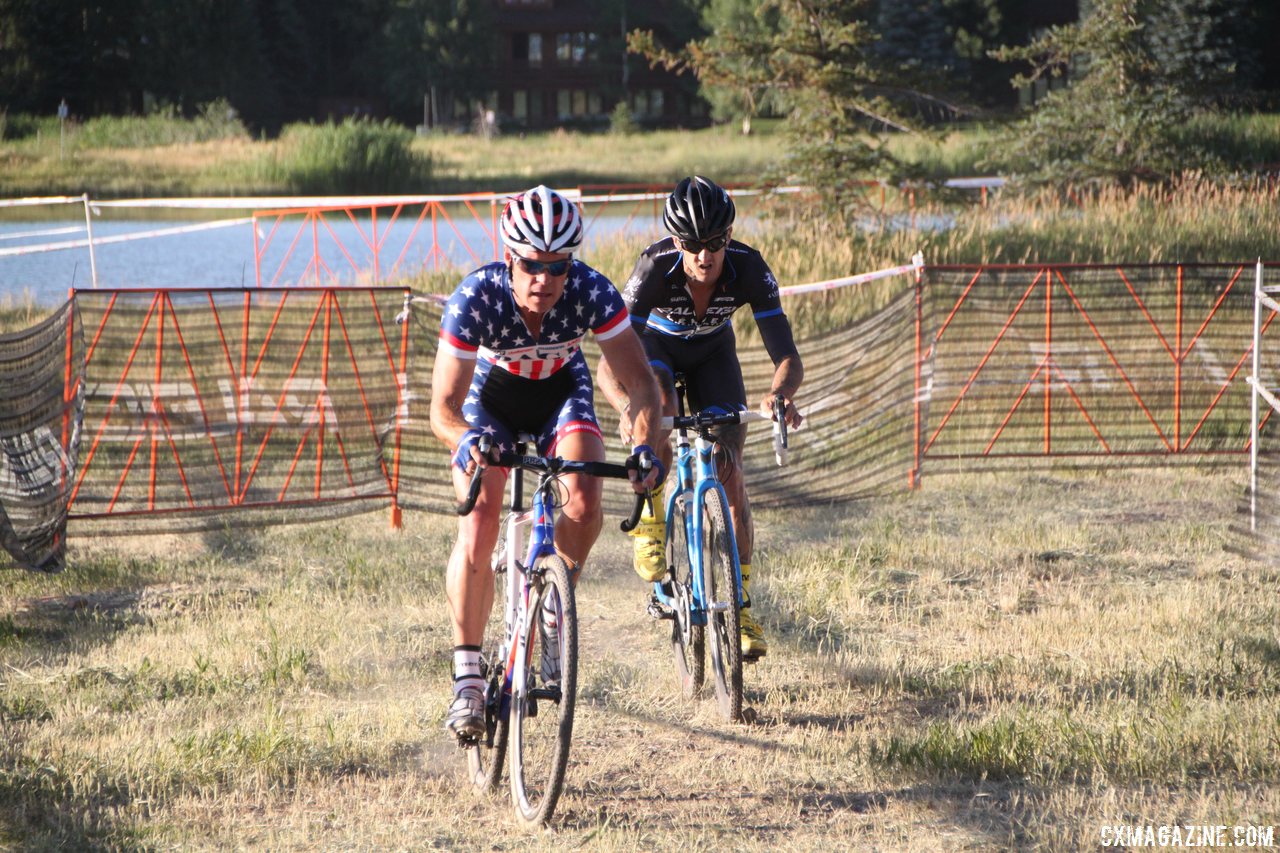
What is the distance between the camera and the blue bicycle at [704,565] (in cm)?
548

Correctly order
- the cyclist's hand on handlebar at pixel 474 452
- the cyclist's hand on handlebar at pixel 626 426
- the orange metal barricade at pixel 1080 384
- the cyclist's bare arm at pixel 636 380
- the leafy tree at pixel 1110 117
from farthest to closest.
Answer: the leafy tree at pixel 1110 117
the orange metal barricade at pixel 1080 384
the cyclist's hand on handlebar at pixel 626 426
the cyclist's bare arm at pixel 636 380
the cyclist's hand on handlebar at pixel 474 452

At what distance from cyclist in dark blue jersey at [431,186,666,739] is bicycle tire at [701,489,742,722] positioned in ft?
2.13

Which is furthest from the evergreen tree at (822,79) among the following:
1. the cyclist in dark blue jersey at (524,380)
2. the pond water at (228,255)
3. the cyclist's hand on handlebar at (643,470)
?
the cyclist's hand on handlebar at (643,470)

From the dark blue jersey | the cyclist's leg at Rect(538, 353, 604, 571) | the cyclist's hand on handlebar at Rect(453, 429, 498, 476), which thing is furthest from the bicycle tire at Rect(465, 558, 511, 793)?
the dark blue jersey

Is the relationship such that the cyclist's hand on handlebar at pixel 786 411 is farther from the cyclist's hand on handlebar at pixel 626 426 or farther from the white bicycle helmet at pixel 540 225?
the white bicycle helmet at pixel 540 225

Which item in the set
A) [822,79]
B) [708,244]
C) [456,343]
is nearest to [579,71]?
[822,79]

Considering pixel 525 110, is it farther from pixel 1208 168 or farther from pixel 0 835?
pixel 0 835

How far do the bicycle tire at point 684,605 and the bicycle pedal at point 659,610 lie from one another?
0.03 m

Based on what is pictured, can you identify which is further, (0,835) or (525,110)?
(525,110)

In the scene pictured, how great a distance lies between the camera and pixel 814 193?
1830 cm

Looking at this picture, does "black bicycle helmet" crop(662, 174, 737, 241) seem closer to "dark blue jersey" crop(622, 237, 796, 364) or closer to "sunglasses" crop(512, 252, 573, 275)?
"dark blue jersey" crop(622, 237, 796, 364)

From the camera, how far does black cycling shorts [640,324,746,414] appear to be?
6.26 meters

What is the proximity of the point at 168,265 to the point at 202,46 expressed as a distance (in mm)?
40147

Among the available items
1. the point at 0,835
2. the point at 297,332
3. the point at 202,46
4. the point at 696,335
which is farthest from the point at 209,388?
the point at 202,46
